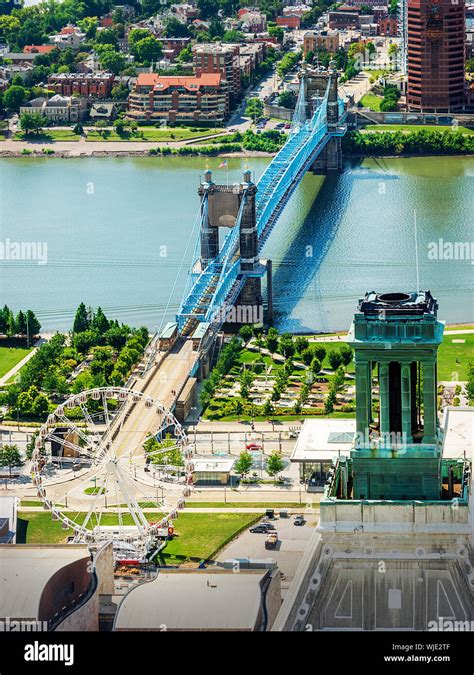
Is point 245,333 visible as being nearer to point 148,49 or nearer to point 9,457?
point 9,457

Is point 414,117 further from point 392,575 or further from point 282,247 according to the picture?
point 392,575

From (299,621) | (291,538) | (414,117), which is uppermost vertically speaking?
(414,117)

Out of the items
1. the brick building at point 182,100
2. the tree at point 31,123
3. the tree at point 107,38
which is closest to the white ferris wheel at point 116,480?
the tree at point 31,123

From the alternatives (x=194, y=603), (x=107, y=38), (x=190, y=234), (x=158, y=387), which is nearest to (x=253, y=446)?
(x=158, y=387)

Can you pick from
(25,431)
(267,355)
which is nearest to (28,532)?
(25,431)

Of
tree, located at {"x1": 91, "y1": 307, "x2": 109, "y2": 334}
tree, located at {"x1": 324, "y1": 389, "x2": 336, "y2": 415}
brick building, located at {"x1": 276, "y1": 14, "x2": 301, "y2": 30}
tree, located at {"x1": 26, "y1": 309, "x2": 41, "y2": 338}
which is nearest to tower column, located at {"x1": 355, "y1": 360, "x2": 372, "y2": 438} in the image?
tree, located at {"x1": 324, "y1": 389, "x2": 336, "y2": 415}

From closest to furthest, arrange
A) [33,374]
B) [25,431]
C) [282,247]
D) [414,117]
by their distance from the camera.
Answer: [25,431], [33,374], [282,247], [414,117]
